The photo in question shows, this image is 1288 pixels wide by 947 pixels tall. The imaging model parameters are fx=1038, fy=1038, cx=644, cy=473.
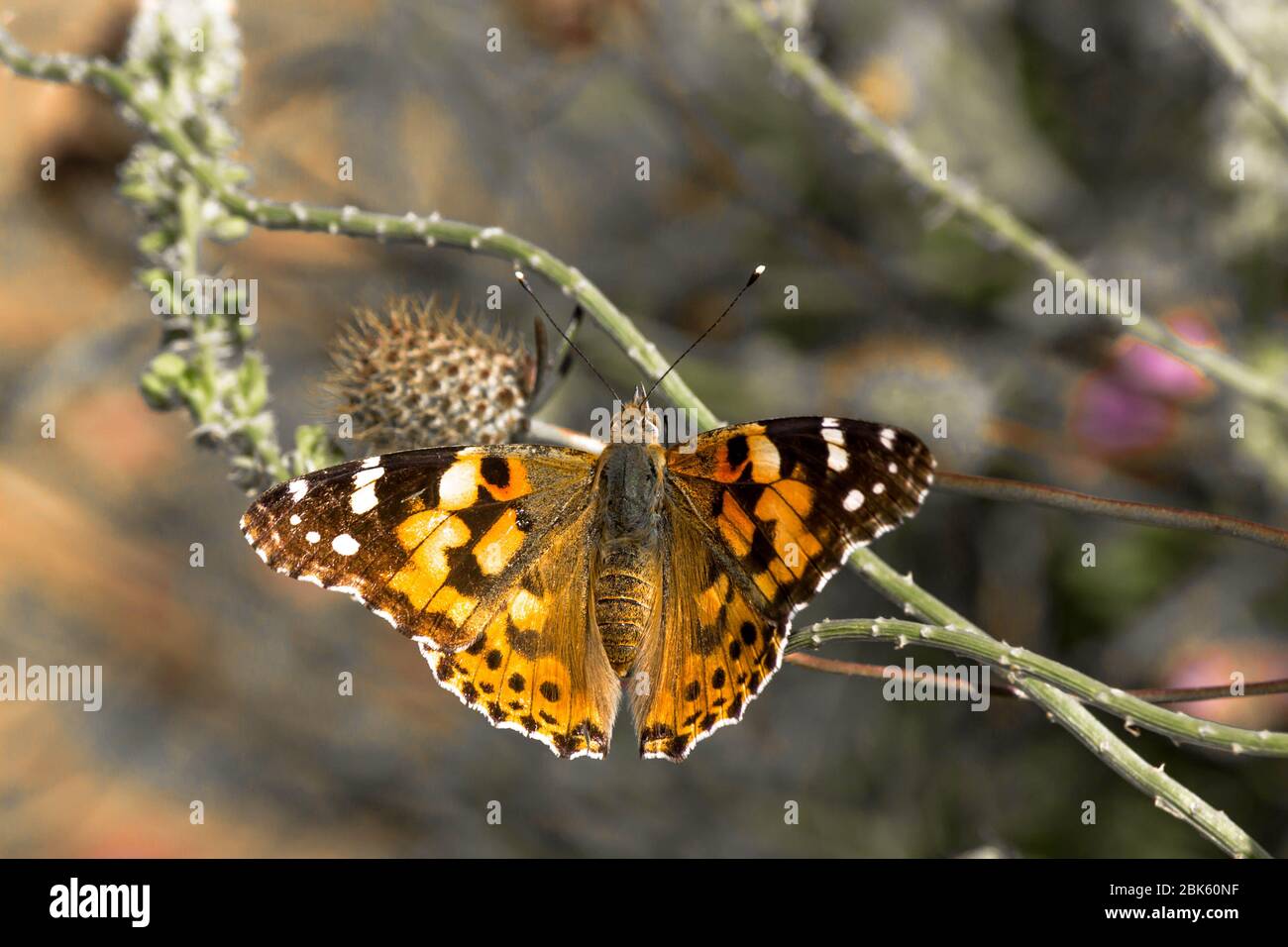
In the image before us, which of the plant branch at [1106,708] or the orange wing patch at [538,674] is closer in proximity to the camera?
the plant branch at [1106,708]

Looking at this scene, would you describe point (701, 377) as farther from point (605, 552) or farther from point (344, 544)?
point (344, 544)

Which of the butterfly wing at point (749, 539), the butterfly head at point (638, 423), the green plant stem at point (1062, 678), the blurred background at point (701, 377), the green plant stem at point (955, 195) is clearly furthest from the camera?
the blurred background at point (701, 377)

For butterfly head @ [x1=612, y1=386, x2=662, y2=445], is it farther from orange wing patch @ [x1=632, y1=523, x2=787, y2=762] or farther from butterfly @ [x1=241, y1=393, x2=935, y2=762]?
orange wing patch @ [x1=632, y1=523, x2=787, y2=762]

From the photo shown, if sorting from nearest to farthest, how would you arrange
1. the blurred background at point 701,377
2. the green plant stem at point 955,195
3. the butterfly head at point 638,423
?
the butterfly head at point 638,423
the green plant stem at point 955,195
the blurred background at point 701,377

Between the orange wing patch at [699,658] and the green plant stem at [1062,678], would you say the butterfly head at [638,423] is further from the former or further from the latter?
the green plant stem at [1062,678]

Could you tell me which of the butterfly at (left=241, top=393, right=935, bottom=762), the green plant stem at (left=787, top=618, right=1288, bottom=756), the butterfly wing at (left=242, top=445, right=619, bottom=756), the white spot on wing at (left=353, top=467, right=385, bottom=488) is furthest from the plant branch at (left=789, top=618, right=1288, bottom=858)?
the white spot on wing at (left=353, top=467, right=385, bottom=488)

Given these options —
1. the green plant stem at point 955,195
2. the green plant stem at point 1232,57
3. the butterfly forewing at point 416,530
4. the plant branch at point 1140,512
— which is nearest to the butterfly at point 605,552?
the butterfly forewing at point 416,530

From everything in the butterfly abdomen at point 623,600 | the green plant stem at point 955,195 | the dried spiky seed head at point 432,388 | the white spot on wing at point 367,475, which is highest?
the green plant stem at point 955,195

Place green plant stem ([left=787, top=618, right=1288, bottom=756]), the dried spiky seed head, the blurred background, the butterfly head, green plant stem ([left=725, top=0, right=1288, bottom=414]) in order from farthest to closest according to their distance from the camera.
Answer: the blurred background, green plant stem ([left=725, top=0, right=1288, bottom=414]), the dried spiky seed head, the butterfly head, green plant stem ([left=787, top=618, right=1288, bottom=756])

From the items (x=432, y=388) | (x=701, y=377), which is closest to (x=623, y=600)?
(x=432, y=388)
